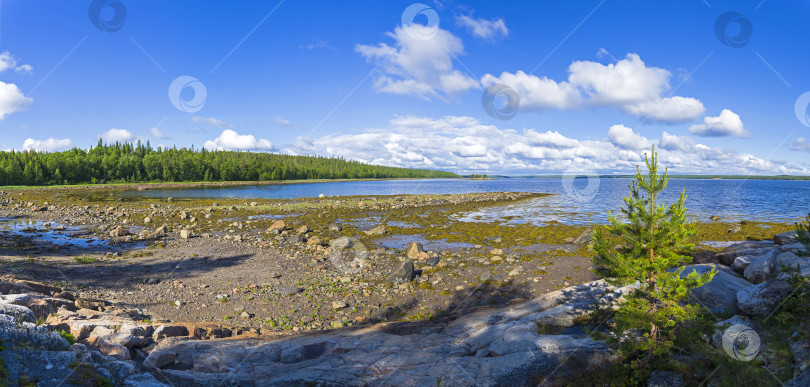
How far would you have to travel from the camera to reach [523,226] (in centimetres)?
3622

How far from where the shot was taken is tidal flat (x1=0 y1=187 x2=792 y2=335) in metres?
15.2

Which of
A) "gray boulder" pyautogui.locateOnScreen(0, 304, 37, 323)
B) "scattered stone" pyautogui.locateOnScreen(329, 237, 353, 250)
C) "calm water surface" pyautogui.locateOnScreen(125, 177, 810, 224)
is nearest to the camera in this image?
"gray boulder" pyautogui.locateOnScreen(0, 304, 37, 323)

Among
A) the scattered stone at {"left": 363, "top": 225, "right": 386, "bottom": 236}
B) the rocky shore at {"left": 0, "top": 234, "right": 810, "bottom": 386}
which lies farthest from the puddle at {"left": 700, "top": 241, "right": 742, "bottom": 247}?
the scattered stone at {"left": 363, "top": 225, "right": 386, "bottom": 236}

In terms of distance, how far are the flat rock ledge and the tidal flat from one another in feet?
10.3

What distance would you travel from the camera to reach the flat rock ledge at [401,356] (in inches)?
Answer: 316

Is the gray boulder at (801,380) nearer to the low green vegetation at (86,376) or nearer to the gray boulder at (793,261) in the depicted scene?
the gray boulder at (793,261)

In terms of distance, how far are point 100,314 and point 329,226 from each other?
25287 millimetres

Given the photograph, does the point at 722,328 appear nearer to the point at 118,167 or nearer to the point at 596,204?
the point at 596,204

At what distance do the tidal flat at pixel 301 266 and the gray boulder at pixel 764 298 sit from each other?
827 centimetres

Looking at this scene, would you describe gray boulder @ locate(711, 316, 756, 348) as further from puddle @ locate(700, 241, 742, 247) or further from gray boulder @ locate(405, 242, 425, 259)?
puddle @ locate(700, 241, 742, 247)

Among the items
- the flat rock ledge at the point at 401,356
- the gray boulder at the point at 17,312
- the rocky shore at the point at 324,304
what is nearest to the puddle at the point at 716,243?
the rocky shore at the point at 324,304

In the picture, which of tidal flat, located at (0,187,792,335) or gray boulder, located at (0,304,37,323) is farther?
tidal flat, located at (0,187,792,335)

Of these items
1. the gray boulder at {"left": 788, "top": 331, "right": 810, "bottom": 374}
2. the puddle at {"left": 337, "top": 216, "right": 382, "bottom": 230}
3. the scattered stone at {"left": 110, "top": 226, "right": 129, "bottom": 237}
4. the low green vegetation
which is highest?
the gray boulder at {"left": 788, "top": 331, "right": 810, "bottom": 374}

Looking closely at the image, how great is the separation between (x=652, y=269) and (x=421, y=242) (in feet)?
71.7
